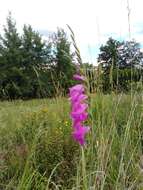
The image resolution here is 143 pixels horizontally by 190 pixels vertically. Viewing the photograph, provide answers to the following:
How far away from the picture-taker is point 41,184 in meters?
2.98

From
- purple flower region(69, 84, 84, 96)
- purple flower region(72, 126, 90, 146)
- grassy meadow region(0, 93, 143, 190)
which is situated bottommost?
grassy meadow region(0, 93, 143, 190)

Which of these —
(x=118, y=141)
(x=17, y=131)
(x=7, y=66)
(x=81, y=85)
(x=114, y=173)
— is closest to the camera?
(x=81, y=85)

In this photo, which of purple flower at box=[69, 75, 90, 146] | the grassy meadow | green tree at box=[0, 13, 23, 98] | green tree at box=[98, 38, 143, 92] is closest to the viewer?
purple flower at box=[69, 75, 90, 146]

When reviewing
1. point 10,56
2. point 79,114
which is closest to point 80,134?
point 79,114

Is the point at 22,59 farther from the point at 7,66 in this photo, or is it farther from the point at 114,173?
the point at 114,173

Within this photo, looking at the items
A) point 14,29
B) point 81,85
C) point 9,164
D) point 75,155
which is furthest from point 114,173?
point 14,29

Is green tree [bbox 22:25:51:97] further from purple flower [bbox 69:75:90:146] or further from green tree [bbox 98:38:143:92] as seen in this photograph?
purple flower [bbox 69:75:90:146]

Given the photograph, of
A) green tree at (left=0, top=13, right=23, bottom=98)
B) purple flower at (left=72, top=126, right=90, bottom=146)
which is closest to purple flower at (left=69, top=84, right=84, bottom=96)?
purple flower at (left=72, top=126, right=90, bottom=146)

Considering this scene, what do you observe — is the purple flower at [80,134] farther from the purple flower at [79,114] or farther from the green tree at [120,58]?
the green tree at [120,58]

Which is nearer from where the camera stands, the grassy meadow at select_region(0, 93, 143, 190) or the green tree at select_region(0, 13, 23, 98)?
the grassy meadow at select_region(0, 93, 143, 190)

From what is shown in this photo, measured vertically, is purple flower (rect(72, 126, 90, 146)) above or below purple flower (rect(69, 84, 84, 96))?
below

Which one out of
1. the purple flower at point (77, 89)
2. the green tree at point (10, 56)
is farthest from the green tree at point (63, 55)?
the green tree at point (10, 56)

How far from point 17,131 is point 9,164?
124 cm

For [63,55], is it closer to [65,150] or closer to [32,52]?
[65,150]
